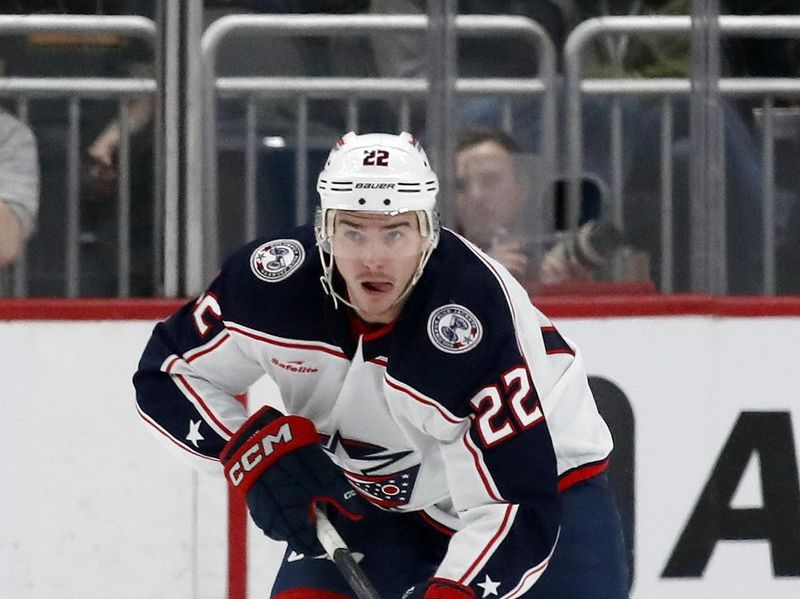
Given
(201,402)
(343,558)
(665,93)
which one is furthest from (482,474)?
(665,93)

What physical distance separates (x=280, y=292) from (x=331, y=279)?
0.28ft

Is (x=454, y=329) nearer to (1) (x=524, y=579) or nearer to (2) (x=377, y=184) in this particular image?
(2) (x=377, y=184)

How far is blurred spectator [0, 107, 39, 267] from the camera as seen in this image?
3432 millimetres

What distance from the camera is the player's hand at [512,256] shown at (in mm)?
3477

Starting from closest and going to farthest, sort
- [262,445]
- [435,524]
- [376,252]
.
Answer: [376,252]
[262,445]
[435,524]

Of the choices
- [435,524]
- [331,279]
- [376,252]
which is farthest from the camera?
[435,524]

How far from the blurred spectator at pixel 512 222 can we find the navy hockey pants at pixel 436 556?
103 centimetres

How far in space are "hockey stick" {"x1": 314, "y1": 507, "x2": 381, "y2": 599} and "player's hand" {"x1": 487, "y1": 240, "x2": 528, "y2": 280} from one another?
1.14 m

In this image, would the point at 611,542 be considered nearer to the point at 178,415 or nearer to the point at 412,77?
the point at 178,415

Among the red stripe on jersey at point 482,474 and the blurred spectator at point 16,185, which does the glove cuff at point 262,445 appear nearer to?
the red stripe on jersey at point 482,474

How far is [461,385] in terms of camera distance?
2219 mm

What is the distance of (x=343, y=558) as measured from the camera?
233 cm

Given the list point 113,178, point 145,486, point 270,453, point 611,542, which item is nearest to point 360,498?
point 270,453

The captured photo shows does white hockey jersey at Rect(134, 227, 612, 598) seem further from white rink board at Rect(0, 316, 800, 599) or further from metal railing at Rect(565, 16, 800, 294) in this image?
metal railing at Rect(565, 16, 800, 294)
